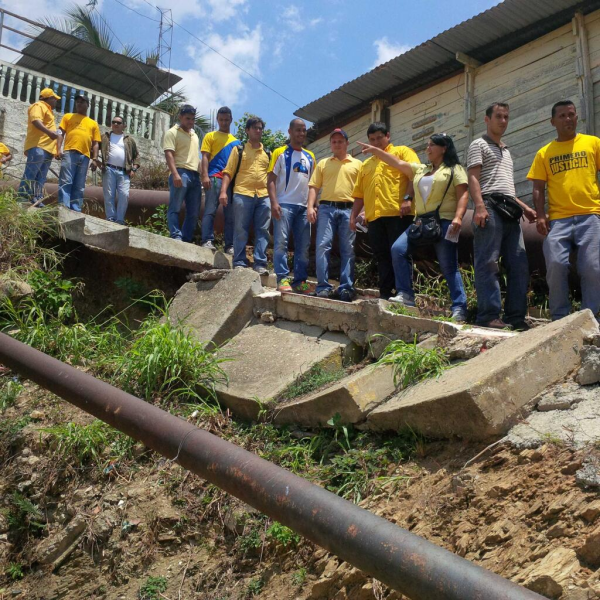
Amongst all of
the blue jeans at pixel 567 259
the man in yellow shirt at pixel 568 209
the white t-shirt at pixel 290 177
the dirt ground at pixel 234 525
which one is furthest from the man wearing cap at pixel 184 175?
the blue jeans at pixel 567 259

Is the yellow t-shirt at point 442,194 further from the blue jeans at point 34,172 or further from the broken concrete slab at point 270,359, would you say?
the blue jeans at point 34,172

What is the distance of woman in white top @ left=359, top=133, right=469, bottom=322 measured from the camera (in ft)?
16.4

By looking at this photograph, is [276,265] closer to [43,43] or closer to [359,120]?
[359,120]

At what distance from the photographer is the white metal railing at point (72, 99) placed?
13.1 metres

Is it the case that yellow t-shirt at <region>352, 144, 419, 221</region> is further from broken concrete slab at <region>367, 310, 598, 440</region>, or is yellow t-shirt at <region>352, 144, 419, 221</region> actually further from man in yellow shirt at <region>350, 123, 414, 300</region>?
broken concrete slab at <region>367, 310, 598, 440</region>

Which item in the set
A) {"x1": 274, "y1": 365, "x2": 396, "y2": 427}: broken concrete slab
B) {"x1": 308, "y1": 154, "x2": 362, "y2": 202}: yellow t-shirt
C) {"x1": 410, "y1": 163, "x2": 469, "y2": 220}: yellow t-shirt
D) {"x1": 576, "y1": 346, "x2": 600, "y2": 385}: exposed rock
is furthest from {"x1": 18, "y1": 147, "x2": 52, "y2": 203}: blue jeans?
{"x1": 576, "y1": 346, "x2": 600, "y2": 385}: exposed rock

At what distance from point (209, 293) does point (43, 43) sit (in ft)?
43.8

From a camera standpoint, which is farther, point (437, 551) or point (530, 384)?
point (530, 384)

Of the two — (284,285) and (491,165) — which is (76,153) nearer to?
(284,285)

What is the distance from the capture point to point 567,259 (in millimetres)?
4598

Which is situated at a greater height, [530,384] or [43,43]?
[43,43]

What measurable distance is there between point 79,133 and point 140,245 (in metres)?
1.96

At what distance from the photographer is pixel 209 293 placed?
19.3 ft

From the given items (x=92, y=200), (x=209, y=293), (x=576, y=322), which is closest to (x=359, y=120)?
(x=92, y=200)
